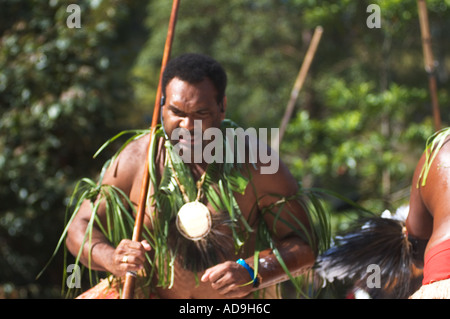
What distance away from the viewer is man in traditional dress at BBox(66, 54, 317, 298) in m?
2.11

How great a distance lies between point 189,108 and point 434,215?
0.83m

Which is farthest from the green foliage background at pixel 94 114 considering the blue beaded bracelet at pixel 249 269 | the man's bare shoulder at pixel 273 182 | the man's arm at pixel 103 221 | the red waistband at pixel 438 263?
the red waistband at pixel 438 263

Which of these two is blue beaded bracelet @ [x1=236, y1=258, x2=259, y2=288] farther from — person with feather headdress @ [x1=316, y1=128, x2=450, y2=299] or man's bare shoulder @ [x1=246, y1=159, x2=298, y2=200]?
person with feather headdress @ [x1=316, y1=128, x2=450, y2=299]

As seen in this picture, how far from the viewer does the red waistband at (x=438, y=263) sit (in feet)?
5.83

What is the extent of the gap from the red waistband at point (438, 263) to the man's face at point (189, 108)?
2.61 ft

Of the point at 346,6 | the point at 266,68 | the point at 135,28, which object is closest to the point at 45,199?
the point at 346,6

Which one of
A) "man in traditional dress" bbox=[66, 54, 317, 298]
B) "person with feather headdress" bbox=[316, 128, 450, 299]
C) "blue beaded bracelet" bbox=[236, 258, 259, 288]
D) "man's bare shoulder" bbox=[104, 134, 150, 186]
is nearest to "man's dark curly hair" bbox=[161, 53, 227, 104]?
"man in traditional dress" bbox=[66, 54, 317, 298]

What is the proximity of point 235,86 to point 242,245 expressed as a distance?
344 inches

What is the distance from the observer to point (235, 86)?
35.6ft

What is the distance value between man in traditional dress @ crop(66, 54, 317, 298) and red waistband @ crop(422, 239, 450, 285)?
49cm

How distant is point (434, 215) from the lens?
1.94 metres

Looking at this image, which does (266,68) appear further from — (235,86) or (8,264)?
(8,264)

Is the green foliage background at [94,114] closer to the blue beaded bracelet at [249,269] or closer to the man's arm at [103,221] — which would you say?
the man's arm at [103,221]

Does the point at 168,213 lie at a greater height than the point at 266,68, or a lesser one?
lesser
